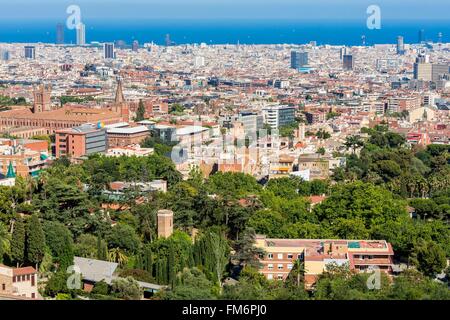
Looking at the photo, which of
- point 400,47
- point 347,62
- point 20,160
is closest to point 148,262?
point 20,160

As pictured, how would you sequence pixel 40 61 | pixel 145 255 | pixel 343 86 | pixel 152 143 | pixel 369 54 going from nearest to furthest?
pixel 145 255 → pixel 152 143 → pixel 343 86 → pixel 40 61 → pixel 369 54

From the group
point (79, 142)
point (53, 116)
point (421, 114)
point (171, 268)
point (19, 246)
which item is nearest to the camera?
point (171, 268)

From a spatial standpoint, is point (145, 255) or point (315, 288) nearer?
point (315, 288)

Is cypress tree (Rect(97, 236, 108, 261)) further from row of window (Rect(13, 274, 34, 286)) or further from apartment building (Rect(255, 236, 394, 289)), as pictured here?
apartment building (Rect(255, 236, 394, 289))

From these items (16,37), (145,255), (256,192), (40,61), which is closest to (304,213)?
(256,192)

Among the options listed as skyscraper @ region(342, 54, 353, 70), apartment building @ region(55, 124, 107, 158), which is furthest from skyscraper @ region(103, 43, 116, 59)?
apartment building @ region(55, 124, 107, 158)

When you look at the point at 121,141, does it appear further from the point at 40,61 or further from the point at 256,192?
the point at 40,61

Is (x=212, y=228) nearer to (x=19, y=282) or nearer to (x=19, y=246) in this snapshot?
(x=19, y=246)

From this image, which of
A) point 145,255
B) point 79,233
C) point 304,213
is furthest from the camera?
point 304,213
